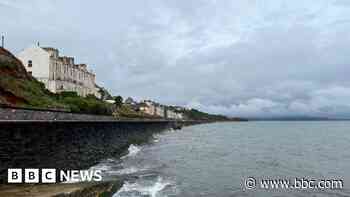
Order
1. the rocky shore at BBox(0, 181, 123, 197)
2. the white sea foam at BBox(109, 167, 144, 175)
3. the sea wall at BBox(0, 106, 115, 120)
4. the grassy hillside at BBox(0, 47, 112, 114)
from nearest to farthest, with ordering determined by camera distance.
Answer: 1. the rocky shore at BBox(0, 181, 123, 197)
2. the sea wall at BBox(0, 106, 115, 120)
3. the white sea foam at BBox(109, 167, 144, 175)
4. the grassy hillside at BBox(0, 47, 112, 114)

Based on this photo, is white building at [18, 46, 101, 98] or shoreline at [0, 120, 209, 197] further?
white building at [18, 46, 101, 98]

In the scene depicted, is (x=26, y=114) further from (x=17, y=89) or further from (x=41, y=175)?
(x=17, y=89)

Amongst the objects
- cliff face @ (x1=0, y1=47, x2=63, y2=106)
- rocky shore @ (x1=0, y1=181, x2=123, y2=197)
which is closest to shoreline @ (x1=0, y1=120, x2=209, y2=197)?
rocky shore @ (x1=0, y1=181, x2=123, y2=197)

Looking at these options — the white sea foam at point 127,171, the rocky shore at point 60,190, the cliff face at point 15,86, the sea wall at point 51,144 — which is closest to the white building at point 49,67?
the cliff face at point 15,86

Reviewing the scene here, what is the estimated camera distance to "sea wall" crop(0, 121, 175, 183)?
17.1 meters

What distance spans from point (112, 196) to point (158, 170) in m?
10.9

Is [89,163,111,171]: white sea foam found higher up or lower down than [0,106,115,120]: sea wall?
lower down

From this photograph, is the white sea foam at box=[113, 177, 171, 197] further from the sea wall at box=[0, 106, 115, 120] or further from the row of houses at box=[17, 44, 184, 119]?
the row of houses at box=[17, 44, 184, 119]

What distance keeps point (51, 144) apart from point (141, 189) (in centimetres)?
540

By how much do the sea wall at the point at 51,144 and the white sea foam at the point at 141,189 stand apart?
4.01m

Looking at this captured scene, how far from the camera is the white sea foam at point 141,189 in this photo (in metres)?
19.1

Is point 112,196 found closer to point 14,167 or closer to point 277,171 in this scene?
point 14,167

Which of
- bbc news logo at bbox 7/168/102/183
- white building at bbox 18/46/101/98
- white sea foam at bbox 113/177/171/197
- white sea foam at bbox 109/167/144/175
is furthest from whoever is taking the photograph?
white building at bbox 18/46/101/98

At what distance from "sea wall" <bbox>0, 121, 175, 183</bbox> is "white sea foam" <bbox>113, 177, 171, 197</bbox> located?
4009 millimetres
